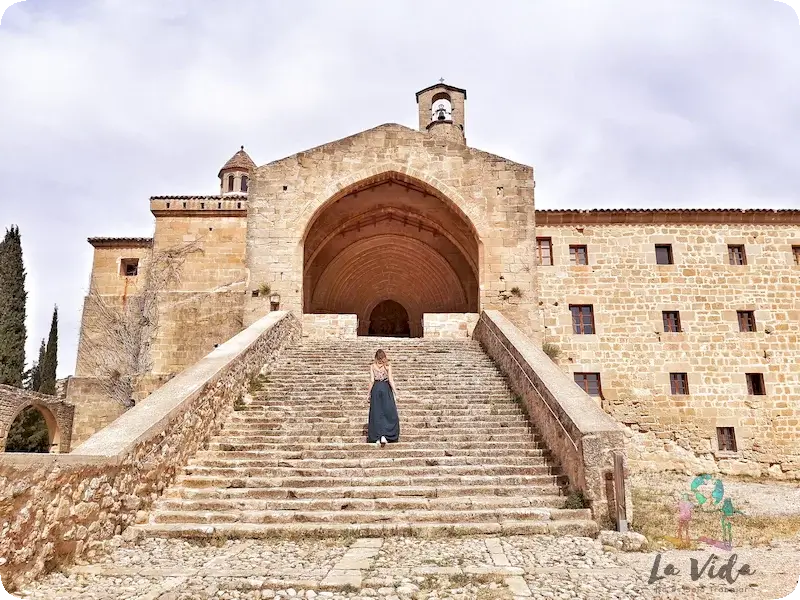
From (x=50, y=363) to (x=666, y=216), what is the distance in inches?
1140

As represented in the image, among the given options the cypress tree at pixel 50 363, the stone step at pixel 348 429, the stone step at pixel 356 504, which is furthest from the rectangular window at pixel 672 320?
the cypress tree at pixel 50 363

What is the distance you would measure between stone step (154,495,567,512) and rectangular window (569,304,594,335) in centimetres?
1048

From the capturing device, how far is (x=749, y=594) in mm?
3912

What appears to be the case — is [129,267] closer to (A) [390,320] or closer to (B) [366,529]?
(A) [390,320]

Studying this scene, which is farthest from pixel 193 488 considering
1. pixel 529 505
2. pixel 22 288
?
pixel 22 288

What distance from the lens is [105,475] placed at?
16.6ft

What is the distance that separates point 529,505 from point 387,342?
686 centimetres

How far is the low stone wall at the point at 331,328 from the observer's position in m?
13.8

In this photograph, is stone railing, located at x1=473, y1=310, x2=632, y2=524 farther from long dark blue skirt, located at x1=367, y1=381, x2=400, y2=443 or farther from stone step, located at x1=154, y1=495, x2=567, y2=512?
long dark blue skirt, located at x1=367, y1=381, x2=400, y2=443

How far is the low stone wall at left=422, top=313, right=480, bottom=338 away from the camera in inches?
538

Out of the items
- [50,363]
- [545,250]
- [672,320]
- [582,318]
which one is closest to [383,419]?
[582,318]

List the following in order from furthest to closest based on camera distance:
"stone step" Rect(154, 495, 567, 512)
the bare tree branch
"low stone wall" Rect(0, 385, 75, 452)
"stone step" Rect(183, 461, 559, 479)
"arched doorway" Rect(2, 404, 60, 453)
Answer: "arched doorway" Rect(2, 404, 60, 453)
the bare tree branch
"low stone wall" Rect(0, 385, 75, 452)
"stone step" Rect(183, 461, 559, 479)
"stone step" Rect(154, 495, 567, 512)

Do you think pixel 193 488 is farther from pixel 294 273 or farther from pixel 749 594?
pixel 294 273

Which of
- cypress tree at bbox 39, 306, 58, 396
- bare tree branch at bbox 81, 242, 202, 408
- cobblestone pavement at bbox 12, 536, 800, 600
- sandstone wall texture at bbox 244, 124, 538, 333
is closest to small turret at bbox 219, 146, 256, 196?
cypress tree at bbox 39, 306, 58, 396
